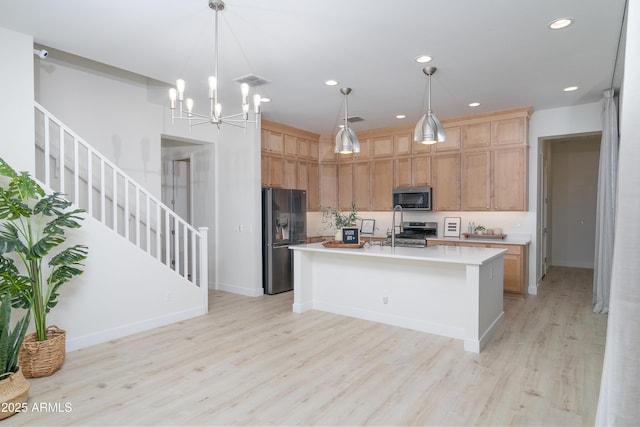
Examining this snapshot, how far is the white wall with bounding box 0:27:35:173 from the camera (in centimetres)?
312

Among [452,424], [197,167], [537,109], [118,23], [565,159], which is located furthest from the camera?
[565,159]

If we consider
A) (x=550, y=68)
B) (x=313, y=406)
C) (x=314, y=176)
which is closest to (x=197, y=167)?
(x=314, y=176)

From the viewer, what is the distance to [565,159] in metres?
8.36

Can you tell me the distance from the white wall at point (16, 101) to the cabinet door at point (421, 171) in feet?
17.6

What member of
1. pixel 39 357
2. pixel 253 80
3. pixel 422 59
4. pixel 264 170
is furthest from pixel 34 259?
pixel 422 59

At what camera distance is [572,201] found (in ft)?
27.3

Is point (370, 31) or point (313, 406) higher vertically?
point (370, 31)

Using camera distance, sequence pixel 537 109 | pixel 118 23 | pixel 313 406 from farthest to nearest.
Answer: pixel 537 109, pixel 118 23, pixel 313 406

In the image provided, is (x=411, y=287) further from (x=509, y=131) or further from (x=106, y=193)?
(x=106, y=193)

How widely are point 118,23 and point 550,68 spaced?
13.8ft

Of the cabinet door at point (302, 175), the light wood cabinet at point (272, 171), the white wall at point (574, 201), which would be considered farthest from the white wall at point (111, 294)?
the white wall at point (574, 201)

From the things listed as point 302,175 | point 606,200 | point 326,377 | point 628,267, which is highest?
point 302,175

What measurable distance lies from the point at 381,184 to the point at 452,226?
4.89 ft

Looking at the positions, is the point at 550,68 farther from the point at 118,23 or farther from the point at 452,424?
the point at 118,23
